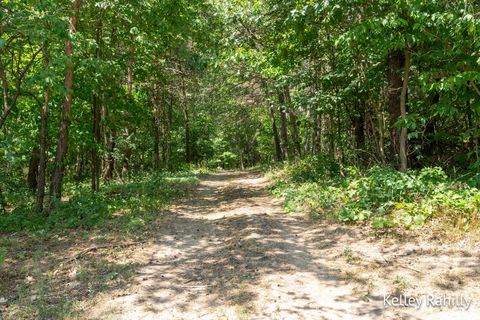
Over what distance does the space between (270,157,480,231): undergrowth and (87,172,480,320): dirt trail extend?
613mm

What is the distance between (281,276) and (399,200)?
11.3 ft

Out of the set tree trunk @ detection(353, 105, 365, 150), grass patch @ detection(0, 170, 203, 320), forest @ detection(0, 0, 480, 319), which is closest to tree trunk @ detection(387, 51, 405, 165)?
forest @ detection(0, 0, 480, 319)

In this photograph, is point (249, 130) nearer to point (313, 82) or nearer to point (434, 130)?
point (313, 82)

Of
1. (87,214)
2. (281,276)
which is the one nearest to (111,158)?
(87,214)

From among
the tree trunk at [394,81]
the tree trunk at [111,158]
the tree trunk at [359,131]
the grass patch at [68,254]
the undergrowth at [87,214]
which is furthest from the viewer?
the tree trunk at [111,158]

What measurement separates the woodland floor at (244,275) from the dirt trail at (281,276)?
0.02 m

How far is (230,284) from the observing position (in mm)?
5258

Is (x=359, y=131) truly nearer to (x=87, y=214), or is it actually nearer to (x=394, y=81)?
(x=394, y=81)

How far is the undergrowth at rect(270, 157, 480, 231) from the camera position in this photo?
249 inches

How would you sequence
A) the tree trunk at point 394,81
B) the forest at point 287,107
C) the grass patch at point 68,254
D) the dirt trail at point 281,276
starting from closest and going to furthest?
the dirt trail at point 281,276 → the grass patch at point 68,254 → the forest at point 287,107 → the tree trunk at point 394,81

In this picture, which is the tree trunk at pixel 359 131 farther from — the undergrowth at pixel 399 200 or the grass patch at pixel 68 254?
the grass patch at pixel 68 254

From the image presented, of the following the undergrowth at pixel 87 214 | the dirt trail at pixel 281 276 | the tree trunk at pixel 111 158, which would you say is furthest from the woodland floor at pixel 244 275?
the tree trunk at pixel 111 158

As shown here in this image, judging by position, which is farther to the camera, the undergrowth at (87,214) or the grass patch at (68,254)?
the undergrowth at (87,214)

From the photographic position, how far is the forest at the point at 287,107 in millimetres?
6266
